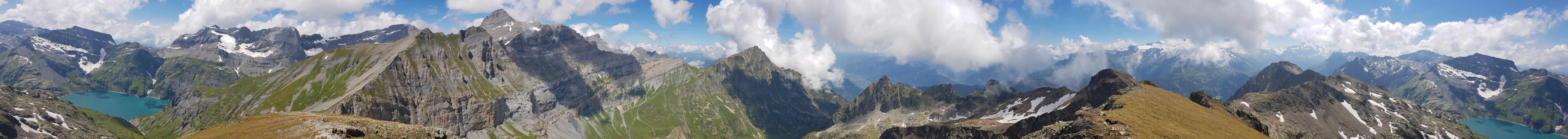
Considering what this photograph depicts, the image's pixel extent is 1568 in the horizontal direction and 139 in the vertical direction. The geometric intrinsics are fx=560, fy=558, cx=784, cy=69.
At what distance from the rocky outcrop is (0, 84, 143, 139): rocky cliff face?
97785mm

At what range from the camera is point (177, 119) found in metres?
194

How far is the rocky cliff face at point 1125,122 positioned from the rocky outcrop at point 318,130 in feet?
217

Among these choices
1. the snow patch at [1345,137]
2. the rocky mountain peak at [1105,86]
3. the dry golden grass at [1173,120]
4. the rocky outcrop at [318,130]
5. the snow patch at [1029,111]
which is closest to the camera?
the rocky outcrop at [318,130]

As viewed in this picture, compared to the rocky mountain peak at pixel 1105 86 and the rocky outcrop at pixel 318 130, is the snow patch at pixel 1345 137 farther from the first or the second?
the rocky outcrop at pixel 318 130

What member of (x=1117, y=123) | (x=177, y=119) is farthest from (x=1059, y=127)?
(x=177, y=119)

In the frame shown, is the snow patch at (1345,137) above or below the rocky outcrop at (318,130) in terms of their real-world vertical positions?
above

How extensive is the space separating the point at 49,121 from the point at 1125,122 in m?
241

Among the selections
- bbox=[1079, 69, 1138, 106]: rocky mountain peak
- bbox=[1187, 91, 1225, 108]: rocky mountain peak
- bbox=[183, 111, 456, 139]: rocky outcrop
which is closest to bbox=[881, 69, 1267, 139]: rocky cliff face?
bbox=[1079, 69, 1138, 106]: rocky mountain peak

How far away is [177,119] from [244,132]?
7964 inches

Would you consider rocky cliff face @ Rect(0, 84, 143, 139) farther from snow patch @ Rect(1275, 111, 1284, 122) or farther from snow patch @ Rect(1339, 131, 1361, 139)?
snow patch @ Rect(1339, 131, 1361, 139)

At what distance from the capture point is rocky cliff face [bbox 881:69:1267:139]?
193ft

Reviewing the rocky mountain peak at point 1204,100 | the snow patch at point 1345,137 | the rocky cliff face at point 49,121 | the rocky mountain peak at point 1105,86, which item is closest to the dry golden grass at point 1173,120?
the rocky mountain peak at point 1204,100

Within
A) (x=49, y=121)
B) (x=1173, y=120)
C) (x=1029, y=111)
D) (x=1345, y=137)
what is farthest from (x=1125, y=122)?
(x=49, y=121)

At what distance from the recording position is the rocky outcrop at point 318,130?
50.1 meters
